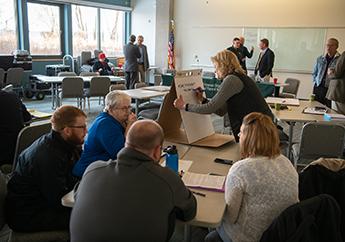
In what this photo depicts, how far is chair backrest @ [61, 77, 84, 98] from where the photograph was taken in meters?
6.76

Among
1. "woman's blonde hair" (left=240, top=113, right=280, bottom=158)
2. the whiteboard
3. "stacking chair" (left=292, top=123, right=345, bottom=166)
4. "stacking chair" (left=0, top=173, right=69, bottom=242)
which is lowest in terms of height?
"stacking chair" (left=0, top=173, right=69, bottom=242)

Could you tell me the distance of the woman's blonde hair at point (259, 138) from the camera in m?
1.72

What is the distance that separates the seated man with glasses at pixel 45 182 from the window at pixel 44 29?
8532 millimetres

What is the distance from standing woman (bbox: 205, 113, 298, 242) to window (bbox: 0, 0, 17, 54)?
887cm

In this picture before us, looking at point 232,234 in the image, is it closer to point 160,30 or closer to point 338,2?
point 338,2

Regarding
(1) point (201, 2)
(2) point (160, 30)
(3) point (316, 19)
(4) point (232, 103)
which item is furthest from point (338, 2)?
(4) point (232, 103)

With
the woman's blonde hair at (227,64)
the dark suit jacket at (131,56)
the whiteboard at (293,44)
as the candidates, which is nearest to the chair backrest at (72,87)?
the dark suit jacket at (131,56)

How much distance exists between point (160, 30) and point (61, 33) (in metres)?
3.12

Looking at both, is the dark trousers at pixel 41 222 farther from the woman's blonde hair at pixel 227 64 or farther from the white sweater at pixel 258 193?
the woman's blonde hair at pixel 227 64

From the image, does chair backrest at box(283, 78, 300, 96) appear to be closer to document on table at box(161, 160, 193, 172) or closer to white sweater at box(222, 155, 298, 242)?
document on table at box(161, 160, 193, 172)

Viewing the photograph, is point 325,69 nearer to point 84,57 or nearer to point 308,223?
point 308,223

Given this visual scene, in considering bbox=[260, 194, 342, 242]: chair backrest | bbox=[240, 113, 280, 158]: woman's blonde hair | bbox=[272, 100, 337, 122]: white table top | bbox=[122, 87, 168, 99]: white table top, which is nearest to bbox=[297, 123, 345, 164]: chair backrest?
bbox=[272, 100, 337, 122]: white table top

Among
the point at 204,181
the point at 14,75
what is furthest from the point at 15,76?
the point at 204,181

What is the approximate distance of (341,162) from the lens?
5.98 feet
